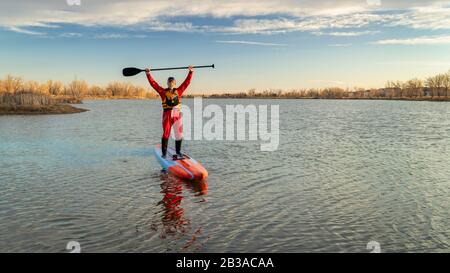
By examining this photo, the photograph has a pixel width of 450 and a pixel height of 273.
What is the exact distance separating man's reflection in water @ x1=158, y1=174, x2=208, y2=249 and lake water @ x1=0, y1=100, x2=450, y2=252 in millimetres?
24

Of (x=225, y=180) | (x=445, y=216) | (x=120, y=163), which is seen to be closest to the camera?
(x=445, y=216)

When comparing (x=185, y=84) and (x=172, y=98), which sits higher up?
(x=185, y=84)

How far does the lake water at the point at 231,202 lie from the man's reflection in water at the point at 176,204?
2 centimetres

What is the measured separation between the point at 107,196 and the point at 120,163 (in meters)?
4.90

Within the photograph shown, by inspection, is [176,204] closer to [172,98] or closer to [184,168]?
[184,168]

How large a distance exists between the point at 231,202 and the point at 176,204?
128 cm

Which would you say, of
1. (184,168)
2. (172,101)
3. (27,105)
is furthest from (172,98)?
(27,105)

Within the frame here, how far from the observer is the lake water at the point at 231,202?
706 cm

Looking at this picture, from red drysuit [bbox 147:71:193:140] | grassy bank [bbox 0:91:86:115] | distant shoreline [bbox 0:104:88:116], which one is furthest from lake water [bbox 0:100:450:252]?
grassy bank [bbox 0:91:86:115]

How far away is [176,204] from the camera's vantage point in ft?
30.6

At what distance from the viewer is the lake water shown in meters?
7.06
